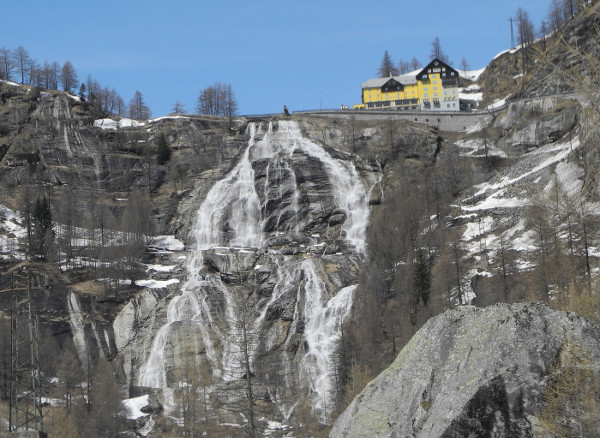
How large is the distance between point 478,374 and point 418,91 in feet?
406

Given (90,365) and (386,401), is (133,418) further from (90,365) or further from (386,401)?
(386,401)

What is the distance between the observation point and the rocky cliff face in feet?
45.6

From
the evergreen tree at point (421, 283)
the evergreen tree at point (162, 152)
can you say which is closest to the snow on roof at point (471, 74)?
the evergreen tree at point (162, 152)

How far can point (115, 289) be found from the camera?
8262 cm

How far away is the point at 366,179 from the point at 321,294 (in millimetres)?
26850

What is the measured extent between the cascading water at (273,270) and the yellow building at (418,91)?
28699 millimetres

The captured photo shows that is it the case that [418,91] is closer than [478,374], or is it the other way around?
[478,374]

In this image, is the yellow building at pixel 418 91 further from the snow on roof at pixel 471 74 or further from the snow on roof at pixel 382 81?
the snow on roof at pixel 471 74

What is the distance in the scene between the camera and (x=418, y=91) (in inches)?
5285

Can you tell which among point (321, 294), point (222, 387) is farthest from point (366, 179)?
point (222, 387)

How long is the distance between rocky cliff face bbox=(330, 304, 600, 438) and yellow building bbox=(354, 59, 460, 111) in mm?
113097

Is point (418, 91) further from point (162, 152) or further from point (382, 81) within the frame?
point (162, 152)

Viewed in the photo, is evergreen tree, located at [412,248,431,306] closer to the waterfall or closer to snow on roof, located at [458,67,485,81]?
the waterfall

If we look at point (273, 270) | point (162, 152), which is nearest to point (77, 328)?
point (273, 270)
